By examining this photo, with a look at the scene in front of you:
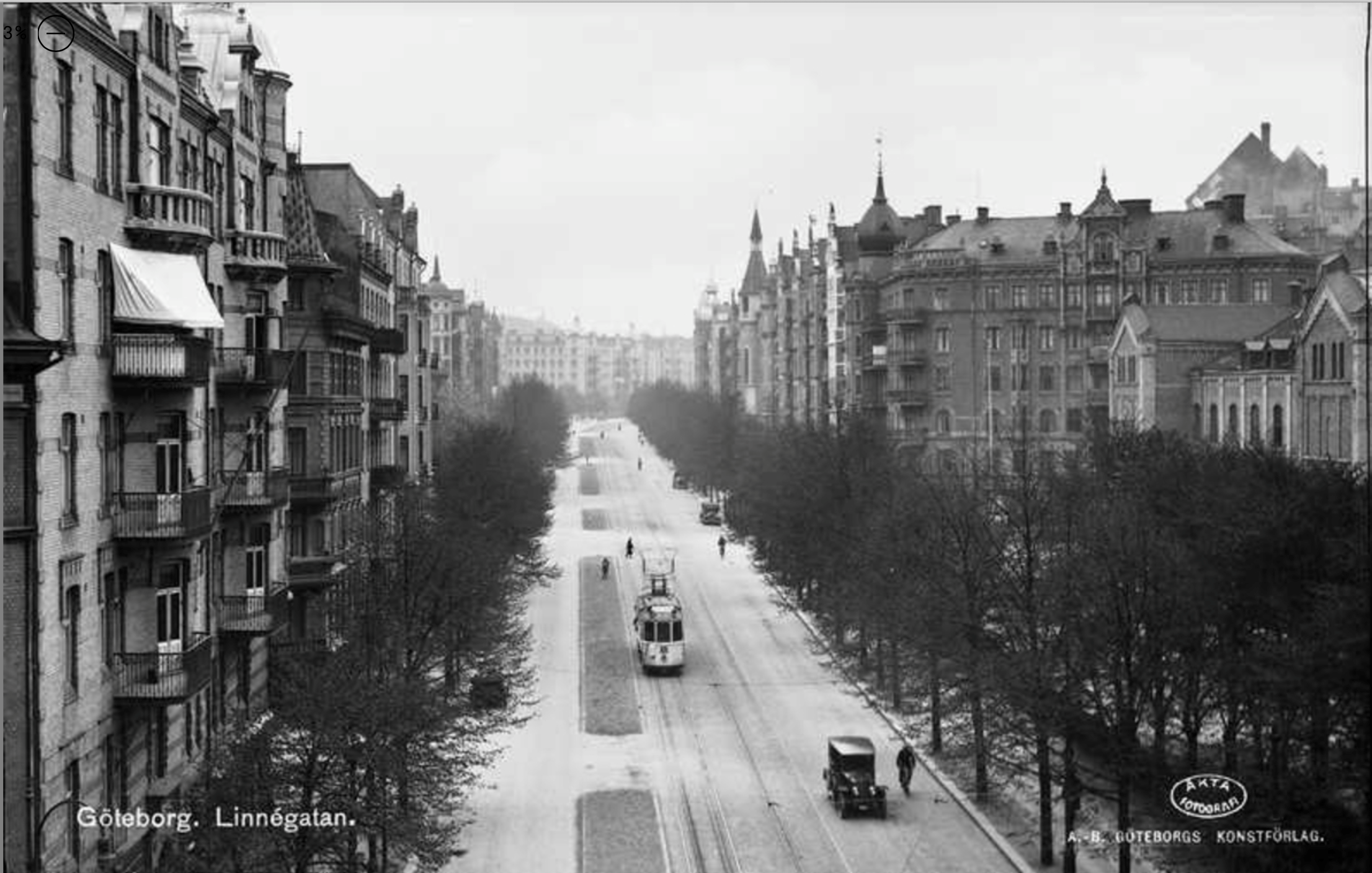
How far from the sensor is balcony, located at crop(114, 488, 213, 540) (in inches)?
984

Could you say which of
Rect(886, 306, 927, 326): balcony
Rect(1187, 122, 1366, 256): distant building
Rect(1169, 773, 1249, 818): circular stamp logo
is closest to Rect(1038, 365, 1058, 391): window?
Rect(886, 306, 927, 326): balcony

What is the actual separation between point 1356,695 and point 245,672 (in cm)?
2476

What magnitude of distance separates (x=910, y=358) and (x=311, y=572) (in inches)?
2252

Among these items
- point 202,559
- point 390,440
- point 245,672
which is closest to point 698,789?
point 245,672

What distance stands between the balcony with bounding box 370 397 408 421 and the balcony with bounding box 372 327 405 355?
1720 mm

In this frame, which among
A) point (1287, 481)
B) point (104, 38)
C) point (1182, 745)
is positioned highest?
point (104, 38)

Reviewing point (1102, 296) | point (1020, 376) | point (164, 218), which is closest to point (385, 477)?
point (164, 218)

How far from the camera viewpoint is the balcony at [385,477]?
52.6 meters

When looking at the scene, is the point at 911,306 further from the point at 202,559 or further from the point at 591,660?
the point at 202,559

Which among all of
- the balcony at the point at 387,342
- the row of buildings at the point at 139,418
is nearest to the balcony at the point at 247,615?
the row of buildings at the point at 139,418

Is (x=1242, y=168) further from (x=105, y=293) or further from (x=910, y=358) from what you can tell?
(x=105, y=293)

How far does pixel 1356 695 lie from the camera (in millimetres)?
16453

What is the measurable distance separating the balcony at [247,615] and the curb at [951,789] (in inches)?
625

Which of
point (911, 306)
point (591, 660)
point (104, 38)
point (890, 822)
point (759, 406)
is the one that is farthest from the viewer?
point (759, 406)
